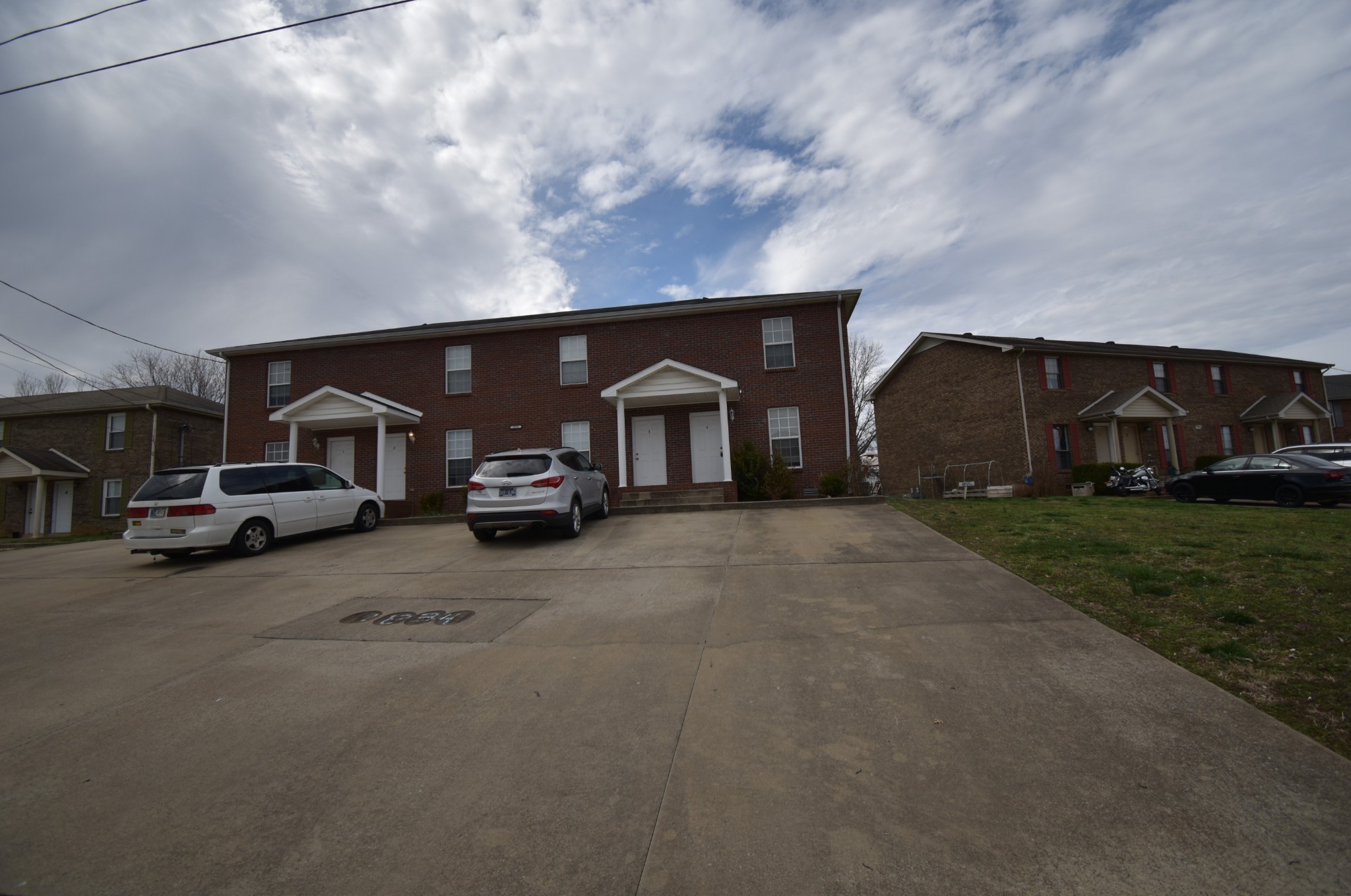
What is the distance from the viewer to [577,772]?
114 inches

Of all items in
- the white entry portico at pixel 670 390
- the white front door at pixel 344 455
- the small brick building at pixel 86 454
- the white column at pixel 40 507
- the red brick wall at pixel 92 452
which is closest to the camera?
the white entry portico at pixel 670 390

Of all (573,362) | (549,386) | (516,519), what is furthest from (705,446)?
(516,519)

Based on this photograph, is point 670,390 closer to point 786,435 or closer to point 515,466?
point 786,435

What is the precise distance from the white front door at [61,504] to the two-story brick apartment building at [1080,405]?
37.7m

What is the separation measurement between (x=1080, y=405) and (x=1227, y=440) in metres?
9.80

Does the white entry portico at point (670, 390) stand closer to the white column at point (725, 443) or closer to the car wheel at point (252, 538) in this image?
the white column at point (725, 443)

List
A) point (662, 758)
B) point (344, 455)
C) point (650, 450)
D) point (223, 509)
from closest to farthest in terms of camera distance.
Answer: point (662, 758) < point (223, 509) < point (650, 450) < point (344, 455)

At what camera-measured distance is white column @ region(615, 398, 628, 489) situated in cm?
1514

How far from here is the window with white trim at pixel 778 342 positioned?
55.0ft

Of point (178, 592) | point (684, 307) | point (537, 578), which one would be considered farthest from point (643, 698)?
point (684, 307)

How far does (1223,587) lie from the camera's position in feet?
17.0

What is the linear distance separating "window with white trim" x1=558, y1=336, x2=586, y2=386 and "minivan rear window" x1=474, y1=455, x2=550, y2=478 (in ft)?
27.0

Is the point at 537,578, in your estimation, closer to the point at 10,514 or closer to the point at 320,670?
the point at 320,670

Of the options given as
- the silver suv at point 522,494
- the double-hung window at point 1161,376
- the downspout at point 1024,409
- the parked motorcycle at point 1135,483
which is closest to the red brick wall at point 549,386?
the silver suv at point 522,494
